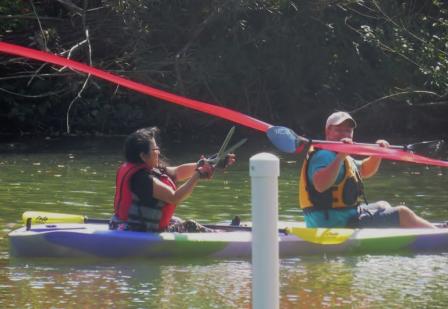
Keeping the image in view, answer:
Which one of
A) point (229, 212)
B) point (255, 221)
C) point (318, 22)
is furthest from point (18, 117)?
point (255, 221)

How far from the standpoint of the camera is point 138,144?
749cm

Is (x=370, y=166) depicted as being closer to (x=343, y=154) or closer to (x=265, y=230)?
(x=343, y=154)

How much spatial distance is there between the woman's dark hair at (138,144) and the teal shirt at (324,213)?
1147 millimetres

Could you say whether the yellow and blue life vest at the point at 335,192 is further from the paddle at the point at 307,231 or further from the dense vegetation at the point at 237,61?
the dense vegetation at the point at 237,61

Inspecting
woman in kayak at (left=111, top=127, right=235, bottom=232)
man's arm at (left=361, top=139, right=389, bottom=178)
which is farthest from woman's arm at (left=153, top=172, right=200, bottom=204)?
man's arm at (left=361, top=139, right=389, bottom=178)

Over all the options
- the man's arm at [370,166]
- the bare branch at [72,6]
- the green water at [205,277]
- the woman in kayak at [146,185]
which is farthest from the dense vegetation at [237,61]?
the woman in kayak at [146,185]

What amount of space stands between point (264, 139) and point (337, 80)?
1687 millimetres

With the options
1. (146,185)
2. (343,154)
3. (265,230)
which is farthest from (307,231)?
(265,230)

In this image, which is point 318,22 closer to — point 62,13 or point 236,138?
point 236,138

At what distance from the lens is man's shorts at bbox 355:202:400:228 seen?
8203 millimetres

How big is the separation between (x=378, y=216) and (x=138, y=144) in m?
1.93

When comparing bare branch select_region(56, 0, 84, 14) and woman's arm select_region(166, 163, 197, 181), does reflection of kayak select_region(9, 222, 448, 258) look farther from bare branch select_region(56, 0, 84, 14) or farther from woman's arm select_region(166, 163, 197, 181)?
bare branch select_region(56, 0, 84, 14)

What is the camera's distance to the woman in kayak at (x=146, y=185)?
7457 mm

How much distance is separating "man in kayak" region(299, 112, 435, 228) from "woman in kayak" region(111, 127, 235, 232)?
0.60 m
